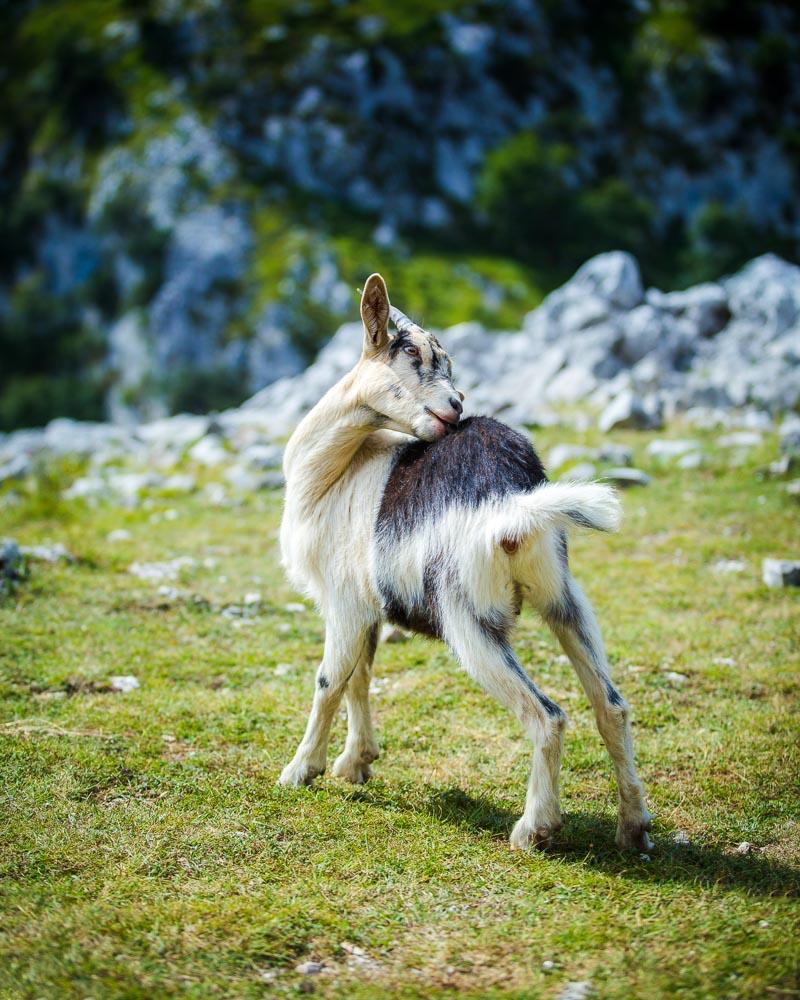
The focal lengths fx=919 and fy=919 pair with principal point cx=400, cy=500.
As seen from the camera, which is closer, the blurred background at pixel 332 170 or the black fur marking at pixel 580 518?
the black fur marking at pixel 580 518

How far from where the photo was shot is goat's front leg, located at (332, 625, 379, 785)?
6027 mm

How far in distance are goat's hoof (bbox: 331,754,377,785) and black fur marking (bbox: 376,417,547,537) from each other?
5.28 feet

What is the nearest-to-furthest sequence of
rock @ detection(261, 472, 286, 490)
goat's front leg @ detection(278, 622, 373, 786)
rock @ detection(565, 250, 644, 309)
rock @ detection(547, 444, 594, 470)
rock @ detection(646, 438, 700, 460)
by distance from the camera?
goat's front leg @ detection(278, 622, 373, 786) → rock @ detection(547, 444, 594, 470) → rock @ detection(261, 472, 286, 490) → rock @ detection(646, 438, 700, 460) → rock @ detection(565, 250, 644, 309)

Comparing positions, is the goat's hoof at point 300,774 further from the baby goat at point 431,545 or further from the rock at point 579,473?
the rock at point 579,473

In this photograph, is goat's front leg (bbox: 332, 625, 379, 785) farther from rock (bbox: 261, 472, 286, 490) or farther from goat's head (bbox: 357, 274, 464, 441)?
rock (bbox: 261, 472, 286, 490)

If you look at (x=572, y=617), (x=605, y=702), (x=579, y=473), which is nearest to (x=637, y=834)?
(x=605, y=702)

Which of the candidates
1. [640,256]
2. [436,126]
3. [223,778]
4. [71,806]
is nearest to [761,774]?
[223,778]

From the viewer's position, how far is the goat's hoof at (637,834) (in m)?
5.12

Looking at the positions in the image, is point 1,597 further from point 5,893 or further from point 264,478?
point 264,478

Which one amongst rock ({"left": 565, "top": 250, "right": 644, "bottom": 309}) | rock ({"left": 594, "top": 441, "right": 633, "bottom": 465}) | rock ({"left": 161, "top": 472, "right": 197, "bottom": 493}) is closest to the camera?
rock ({"left": 594, "top": 441, "right": 633, "bottom": 465})

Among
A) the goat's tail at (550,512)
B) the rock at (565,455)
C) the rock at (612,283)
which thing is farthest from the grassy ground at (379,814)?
the rock at (612,283)

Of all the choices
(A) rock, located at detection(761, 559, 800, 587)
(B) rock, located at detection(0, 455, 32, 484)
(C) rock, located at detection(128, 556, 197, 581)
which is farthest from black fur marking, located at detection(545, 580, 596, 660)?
(B) rock, located at detection(0, 455, 32, 484)

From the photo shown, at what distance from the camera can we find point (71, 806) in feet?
17.6

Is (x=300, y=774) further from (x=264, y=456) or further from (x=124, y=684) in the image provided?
(x=264, y=456)
